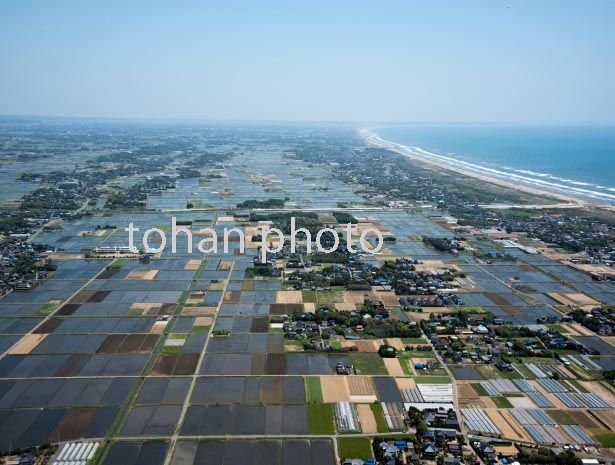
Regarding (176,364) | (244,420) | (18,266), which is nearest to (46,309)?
(18,266)

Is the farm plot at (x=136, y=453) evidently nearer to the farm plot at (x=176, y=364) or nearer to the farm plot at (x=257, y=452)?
the farm plot at (x=257, y=452)

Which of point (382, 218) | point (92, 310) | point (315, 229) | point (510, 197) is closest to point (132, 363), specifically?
point (92, 310)

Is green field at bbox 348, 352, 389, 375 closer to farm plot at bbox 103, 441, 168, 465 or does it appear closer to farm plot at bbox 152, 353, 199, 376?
farm plot at bbox 152, 353, 199, 376

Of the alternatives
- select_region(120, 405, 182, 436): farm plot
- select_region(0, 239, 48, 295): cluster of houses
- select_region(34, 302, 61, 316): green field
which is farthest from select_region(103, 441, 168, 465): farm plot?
select_region(0, 239, 48, 295): cluster of houses

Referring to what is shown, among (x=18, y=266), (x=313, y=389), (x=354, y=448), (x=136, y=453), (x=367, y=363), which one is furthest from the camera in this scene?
(x=18, y=266)

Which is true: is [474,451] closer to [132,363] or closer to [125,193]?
[132,363]

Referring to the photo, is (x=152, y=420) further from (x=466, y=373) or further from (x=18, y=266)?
(x=18, y=266)
